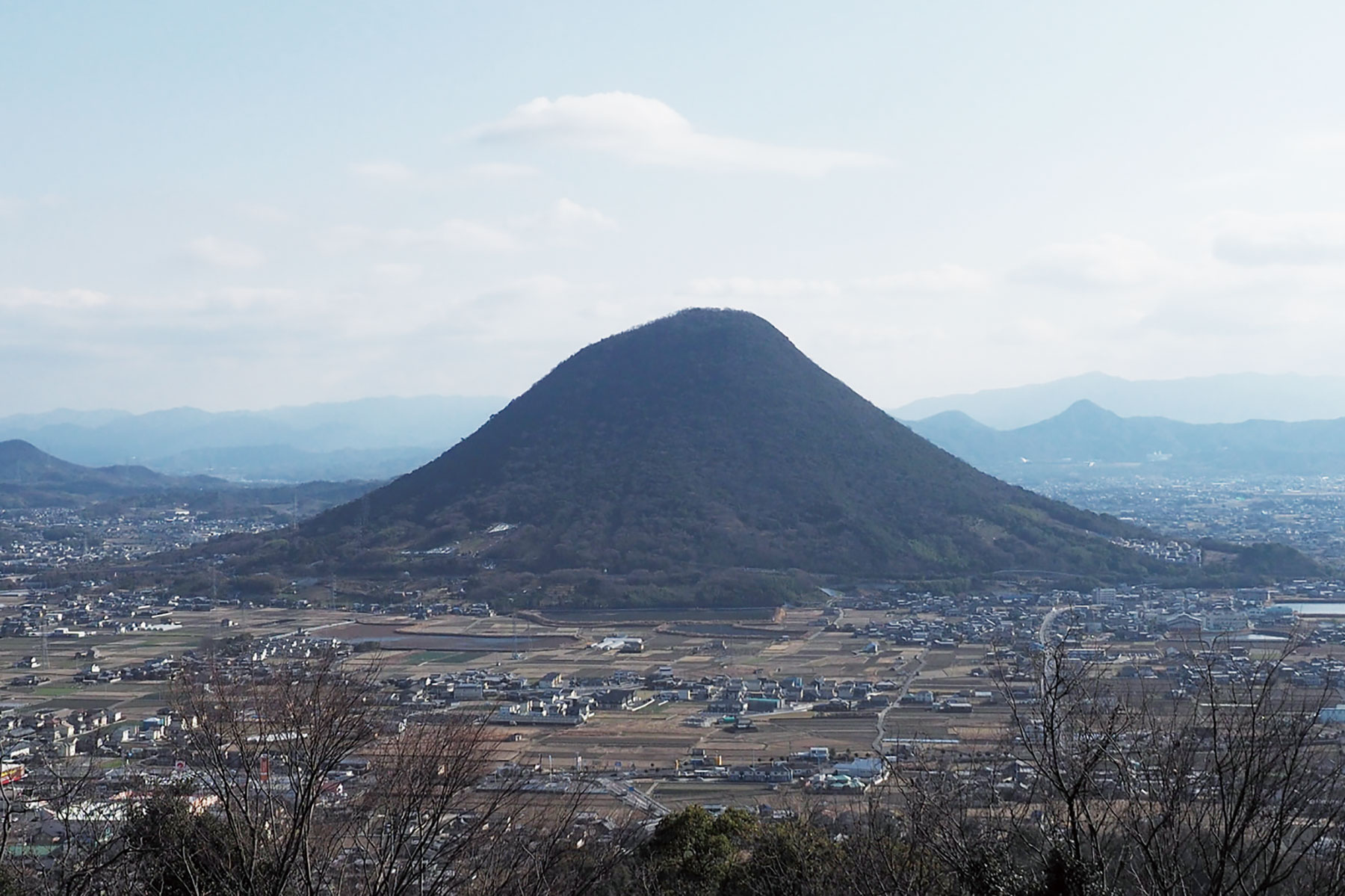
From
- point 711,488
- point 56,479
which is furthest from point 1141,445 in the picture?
point 56,479

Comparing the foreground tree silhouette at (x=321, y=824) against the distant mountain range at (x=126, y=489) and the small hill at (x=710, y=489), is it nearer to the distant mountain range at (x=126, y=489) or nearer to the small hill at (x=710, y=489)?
the small hill at (x=710, y=489)

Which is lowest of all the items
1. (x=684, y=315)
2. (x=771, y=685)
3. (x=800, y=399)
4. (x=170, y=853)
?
(x=771, y=685)

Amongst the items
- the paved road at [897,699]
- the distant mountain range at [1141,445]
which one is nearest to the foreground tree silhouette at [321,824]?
the paved road at [897,699]

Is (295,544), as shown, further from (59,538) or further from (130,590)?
(59,538)

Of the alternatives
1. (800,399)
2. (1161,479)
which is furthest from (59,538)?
(1161,479)

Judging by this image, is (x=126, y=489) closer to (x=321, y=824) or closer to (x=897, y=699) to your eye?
(x=897, y=699)

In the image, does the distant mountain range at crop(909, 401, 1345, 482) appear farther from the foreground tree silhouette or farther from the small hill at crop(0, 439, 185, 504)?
the foreground tree silhouette

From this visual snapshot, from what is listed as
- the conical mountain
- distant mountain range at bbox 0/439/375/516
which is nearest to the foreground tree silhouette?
the conical mountain
